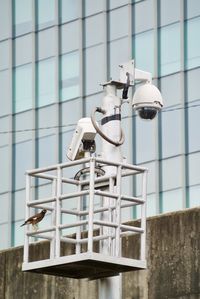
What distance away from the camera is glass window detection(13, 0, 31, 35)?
57062 mm

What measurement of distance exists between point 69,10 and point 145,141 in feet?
20.6

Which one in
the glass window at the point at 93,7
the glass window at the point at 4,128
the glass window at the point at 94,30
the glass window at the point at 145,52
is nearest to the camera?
the glass window at the point at 145,52

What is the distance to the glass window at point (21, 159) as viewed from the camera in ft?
183

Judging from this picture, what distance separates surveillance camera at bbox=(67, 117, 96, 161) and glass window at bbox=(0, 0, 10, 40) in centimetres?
3693

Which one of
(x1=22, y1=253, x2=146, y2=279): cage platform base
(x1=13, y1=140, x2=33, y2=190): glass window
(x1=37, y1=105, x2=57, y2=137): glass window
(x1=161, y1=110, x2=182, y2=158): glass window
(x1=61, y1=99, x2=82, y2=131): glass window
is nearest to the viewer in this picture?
(x1=22, y1=253, x2=146, y2=279): cage platform base

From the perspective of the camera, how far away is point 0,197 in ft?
184

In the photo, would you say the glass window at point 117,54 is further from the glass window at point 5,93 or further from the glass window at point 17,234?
the glass window at point 17,234

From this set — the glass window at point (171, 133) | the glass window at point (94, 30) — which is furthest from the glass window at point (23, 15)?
the glass window at point (171, 133)

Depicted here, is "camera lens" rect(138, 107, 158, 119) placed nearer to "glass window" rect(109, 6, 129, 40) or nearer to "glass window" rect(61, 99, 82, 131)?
"glass window" rect(109, 6, 129, 40)

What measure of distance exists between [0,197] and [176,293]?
98.3ft

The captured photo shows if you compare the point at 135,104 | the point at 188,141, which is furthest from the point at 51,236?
the point at 188,141

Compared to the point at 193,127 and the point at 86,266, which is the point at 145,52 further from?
the point at 86,266

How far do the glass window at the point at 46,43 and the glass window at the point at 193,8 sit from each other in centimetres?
598

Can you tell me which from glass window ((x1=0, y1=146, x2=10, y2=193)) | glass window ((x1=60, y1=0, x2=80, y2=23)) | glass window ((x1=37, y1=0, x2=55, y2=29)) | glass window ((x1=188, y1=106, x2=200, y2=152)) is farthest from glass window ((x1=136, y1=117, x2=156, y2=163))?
glass window ((x1=37, y1=0, x2=55, y2=29))
